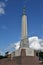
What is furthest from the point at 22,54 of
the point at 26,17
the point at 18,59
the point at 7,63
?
the point at 26,17

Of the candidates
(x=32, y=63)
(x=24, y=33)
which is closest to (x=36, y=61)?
(x=32, y=63)

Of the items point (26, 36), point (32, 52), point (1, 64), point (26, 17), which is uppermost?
point (26, 17)

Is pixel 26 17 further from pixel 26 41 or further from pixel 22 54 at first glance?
pixel 22 54

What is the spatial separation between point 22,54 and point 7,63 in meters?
2.16

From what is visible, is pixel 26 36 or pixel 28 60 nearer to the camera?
pixel 28 60

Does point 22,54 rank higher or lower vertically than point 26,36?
lower

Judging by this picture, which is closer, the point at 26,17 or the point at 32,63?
the point at 32,63

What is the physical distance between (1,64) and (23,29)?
5.02m

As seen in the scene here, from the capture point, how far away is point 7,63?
2227 centimetres

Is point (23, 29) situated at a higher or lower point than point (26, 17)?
lower

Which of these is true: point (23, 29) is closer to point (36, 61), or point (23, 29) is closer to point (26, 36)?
point (26, 36)

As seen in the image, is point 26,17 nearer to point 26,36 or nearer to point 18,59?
point 26,36

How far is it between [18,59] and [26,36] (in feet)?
10.3

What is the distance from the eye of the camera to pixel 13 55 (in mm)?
22859
